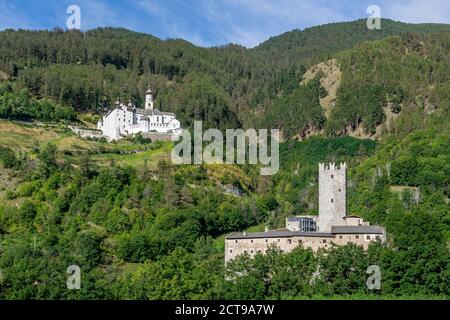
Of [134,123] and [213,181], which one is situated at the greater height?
[134,123]

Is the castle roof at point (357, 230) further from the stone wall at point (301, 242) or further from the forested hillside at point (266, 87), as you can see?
the forested hillside at point (266, 87)

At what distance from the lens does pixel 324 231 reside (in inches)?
3334

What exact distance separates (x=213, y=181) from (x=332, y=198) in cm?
3230

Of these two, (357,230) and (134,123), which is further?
(134,123)

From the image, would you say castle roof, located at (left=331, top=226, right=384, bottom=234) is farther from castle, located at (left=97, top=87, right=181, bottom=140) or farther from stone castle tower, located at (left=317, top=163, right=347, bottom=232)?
castle, located at (left=97, top=87, right=181, bottom=140)

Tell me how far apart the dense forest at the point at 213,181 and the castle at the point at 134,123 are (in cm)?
487

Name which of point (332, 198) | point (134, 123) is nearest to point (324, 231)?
point (332, 198)

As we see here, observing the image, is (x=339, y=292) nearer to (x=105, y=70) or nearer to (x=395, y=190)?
(x=395, y=190)

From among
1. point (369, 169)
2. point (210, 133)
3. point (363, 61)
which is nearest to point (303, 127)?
point (363, 61)

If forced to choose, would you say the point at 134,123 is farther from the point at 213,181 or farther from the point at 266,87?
the point at 266,87

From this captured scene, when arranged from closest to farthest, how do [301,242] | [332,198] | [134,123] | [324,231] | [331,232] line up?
[301,242] → [331,232] → [324,231] → [332,198] → [134,123]

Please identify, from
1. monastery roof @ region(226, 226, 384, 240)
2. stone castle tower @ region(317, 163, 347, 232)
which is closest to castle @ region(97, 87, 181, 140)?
stone castle tower @ region(317, 163, 347, 232)

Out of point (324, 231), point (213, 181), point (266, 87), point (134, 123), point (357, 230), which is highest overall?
point (266, 87)

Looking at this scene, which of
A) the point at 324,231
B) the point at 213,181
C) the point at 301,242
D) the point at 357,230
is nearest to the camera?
the point at 357,230
